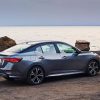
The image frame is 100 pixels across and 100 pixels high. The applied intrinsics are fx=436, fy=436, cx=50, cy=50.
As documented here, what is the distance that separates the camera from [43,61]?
1405 centimetres

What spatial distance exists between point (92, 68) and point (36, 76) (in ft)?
8.71

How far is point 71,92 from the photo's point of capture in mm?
12328

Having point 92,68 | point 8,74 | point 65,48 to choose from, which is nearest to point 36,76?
point 8,74

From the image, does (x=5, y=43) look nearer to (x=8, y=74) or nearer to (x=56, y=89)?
(x=8, y=74)

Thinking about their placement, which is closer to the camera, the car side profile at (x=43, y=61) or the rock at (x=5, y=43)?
the car side profile at (x=43, y=61)

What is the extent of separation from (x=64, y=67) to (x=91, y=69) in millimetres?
1330

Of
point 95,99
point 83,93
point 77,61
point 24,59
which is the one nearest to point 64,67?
point 77,61

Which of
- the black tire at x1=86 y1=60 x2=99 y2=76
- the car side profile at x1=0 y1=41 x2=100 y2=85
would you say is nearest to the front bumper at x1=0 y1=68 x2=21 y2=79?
the car side profile at x1=0 y1=41 x2=100 y2=85

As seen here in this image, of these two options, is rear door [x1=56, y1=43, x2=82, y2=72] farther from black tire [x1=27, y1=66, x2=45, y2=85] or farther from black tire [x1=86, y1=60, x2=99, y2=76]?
black tire [x1=27, y1=66, x2=45, y2=85]

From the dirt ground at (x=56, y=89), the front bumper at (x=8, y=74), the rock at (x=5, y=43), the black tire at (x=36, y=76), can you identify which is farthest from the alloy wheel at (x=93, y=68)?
the rock at (x=5, y=43)

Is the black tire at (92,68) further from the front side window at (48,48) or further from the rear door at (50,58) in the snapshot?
the front side window at (48,48)

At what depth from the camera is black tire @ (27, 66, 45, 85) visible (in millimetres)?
13711

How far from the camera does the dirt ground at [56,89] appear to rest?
38.1ft

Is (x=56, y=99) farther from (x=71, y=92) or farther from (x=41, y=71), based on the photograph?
(x=41, y=71)
